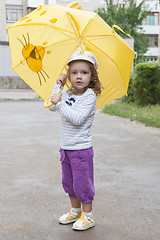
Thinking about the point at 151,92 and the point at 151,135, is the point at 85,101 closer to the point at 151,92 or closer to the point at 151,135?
the point at 151,135

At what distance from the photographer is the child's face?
289cm

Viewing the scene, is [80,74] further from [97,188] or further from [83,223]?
[97,188]

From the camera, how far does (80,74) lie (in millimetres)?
2891

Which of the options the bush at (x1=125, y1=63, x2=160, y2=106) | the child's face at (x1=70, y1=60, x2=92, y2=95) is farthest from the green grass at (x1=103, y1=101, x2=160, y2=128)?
the child's face at (x1=70, y1=60, x2=92, y2=95)

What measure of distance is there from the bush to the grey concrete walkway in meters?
4.72

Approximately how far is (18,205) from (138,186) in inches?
58.6

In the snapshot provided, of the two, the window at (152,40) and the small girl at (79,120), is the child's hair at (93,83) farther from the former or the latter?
the window at (152,40)

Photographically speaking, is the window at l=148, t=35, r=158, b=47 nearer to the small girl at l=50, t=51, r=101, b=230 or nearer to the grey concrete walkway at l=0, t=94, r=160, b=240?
the grey concrete walkway at l=0, t=94, r=160, b=240

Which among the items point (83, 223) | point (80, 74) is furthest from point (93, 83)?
point (83, 223)

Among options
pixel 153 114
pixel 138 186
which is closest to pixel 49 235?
pixel 138 186

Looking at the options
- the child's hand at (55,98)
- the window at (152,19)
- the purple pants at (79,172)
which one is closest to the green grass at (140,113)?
the purple pants at (79,172)

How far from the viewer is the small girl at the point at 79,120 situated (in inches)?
112

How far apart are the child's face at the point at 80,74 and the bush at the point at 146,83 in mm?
9532

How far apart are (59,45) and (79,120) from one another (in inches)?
29.0
